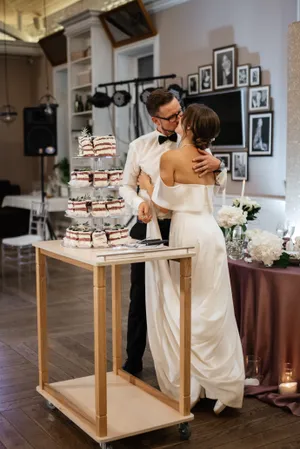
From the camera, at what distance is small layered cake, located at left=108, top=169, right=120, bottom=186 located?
2.97 m

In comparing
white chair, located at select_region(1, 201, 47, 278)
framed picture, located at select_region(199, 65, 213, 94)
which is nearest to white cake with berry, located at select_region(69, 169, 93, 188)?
white chair, located at select_region(1, 201, 47, 278)

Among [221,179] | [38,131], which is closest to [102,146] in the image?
[221,179]

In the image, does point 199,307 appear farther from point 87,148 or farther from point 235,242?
point 87,148

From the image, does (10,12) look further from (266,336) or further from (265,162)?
(266,336)

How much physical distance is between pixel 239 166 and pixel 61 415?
473 cm

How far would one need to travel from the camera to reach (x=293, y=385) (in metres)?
3.30

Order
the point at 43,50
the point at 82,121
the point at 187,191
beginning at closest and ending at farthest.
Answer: the point at 187,191 < the point at 82,121 < the point at 43,50

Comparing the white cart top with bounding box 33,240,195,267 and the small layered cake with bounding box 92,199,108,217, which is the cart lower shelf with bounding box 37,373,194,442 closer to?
the white cart top with bounding box 33,240,195,267

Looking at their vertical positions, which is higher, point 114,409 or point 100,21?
point 100,21

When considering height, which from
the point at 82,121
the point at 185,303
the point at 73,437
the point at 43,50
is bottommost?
the point at 73,437

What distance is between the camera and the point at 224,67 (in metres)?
7.40

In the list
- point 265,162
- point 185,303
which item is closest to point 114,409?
point 185,303

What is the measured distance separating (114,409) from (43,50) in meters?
9.63

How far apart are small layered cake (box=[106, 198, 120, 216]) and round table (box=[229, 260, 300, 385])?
36.2 inches
